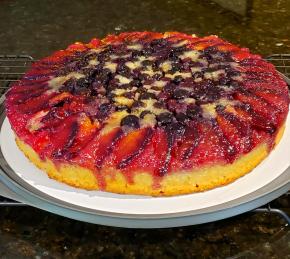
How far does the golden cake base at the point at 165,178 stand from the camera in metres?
1.10

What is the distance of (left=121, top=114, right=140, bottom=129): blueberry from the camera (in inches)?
45.6

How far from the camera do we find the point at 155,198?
111 centimetres

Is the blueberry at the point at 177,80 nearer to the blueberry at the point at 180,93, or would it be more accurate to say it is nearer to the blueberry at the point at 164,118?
the blueberry at the point at 180,93

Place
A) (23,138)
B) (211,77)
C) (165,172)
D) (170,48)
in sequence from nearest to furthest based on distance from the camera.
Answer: (165,172), (23,138), (211,77), (170,48)

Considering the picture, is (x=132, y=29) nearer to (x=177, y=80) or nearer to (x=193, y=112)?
(x=177, y=80)

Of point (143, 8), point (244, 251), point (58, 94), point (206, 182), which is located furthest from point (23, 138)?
point (143, 8)

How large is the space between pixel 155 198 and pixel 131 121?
18cm

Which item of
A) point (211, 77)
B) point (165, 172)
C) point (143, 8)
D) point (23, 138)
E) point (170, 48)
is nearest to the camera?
point (165, 172)

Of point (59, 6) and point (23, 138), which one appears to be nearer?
point (23, 138)

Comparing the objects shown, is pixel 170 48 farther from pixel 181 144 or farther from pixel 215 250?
pixel 215 250

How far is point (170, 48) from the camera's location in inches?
59.6

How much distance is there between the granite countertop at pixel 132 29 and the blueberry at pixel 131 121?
0.75 feet

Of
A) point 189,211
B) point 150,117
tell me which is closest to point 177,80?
point 150,117

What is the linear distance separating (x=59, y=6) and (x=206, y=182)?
1642 mm
